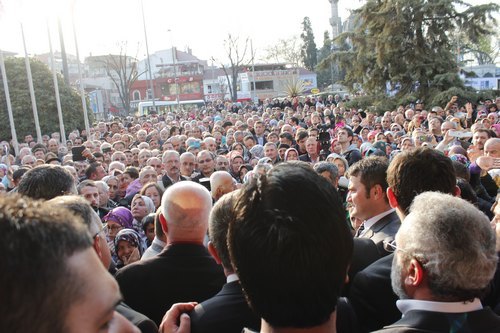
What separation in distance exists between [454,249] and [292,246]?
92 centimetres

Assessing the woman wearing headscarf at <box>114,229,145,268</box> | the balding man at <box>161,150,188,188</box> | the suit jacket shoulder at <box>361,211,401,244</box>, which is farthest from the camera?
the balding man at <box>161,150,188,188</box>

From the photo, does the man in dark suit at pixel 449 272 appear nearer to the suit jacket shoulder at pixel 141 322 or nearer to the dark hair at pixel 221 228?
the dark hair at pixel 221 228

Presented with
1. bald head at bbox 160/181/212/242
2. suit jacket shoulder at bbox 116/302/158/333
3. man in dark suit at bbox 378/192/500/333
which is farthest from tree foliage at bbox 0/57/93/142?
man in dark suit at bbox 378/192/500/333

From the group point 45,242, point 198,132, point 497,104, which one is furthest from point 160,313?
point 497,104

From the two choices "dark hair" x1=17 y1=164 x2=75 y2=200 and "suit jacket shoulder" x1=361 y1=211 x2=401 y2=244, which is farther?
"dark hair" x1=17 y1=164 x2=75 y2=200

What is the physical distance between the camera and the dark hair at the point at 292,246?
137 cm

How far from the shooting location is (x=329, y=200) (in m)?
1.44

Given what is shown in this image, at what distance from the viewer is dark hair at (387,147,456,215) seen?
3.09 meters

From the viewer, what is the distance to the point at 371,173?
388 centimetres

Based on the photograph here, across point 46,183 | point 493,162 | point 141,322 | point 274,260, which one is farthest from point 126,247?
point 493,162

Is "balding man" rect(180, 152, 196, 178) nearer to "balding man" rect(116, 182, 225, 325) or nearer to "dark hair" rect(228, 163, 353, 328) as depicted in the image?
"balding man" rect(116, 182, 225, 325)

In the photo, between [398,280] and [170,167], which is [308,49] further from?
[398,280]

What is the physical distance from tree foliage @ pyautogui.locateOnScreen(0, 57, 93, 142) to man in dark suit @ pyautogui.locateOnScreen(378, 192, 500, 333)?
74.7 ft

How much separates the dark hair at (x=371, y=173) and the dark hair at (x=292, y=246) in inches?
97.9
